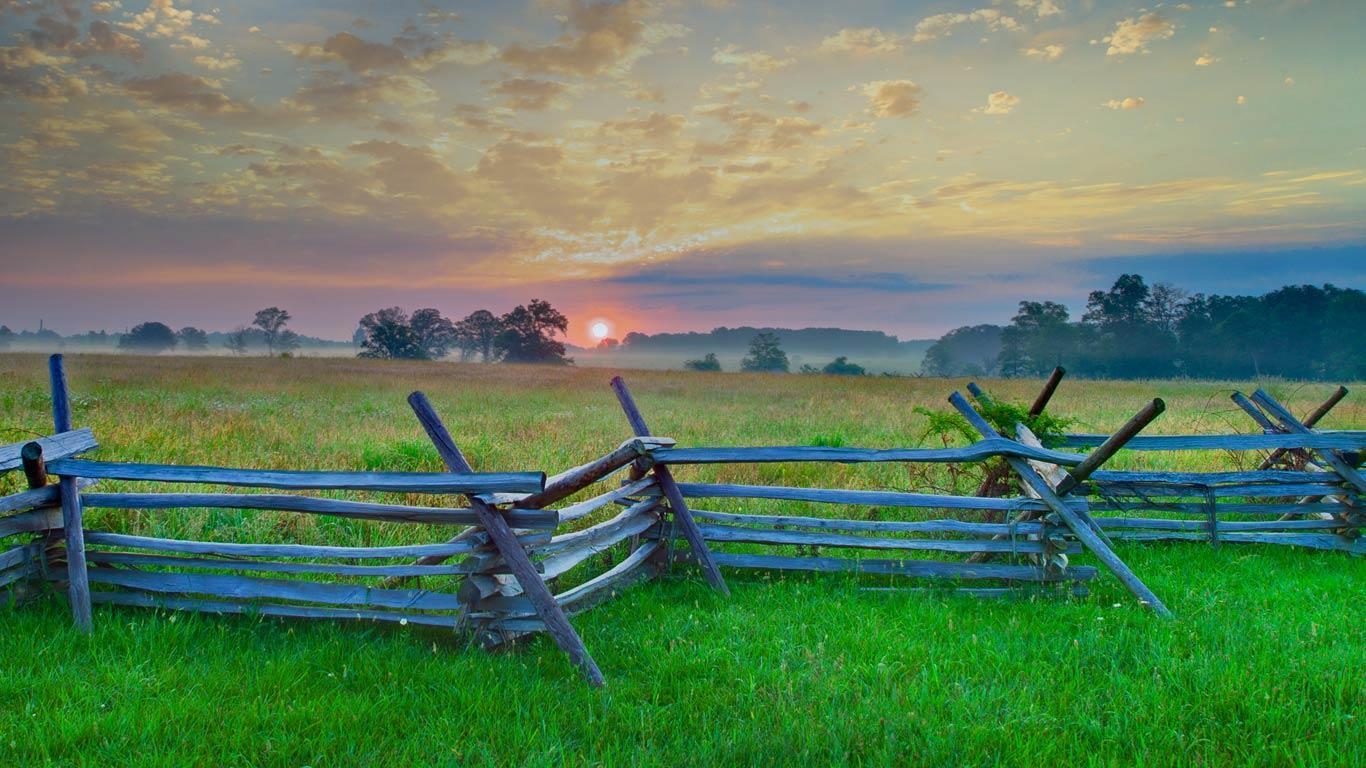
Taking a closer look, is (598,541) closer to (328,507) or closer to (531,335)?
(328,507)

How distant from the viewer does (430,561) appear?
5469mm

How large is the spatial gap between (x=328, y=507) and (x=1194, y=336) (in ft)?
282

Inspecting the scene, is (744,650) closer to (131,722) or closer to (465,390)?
(131,722)

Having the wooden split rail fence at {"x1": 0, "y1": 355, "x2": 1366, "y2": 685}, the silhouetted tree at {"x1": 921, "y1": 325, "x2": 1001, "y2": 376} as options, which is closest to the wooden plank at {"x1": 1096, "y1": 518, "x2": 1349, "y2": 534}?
the wooden split rail fence at {"x1": 0, "y1": 355, "x2": 1366, "y2": 685}

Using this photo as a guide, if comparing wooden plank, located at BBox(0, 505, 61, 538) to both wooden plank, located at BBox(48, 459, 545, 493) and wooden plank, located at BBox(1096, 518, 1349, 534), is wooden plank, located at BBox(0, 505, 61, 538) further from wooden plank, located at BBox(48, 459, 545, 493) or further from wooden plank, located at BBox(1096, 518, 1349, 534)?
wooden plank, located at BBox(1096, 518, 1349, 534)

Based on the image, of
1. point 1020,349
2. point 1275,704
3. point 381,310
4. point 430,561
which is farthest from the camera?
point 381,310

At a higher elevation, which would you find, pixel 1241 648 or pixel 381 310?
pixel 381 310

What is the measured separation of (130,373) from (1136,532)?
30.1 m

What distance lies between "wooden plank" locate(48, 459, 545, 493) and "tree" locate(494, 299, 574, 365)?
83.8 meters

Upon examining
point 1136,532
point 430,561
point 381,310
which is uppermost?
point 381,310

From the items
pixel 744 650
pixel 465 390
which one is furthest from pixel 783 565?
pixel 465 390

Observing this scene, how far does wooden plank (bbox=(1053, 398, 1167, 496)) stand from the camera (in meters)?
5.15

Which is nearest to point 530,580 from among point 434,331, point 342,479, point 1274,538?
point 342,479

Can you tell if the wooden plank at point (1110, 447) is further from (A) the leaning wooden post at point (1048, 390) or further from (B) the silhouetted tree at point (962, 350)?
(B) the silhouetted tree at point (962, 350)
